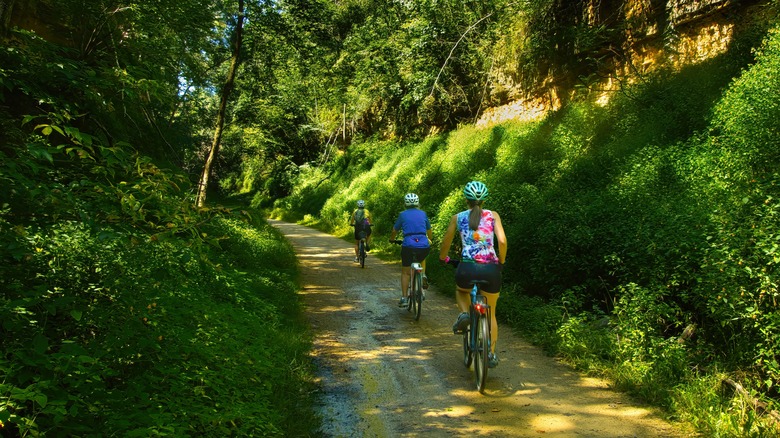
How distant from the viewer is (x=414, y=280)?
8.55 m

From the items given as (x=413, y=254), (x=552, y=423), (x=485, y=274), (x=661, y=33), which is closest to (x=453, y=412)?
(x=552, y=423)

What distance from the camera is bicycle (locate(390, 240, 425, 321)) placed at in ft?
27.4

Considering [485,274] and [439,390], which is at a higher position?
[485,274]

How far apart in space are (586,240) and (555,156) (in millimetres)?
6099

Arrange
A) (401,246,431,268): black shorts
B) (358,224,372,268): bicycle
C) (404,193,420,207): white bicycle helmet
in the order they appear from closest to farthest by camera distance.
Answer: (401,246,431,268): black shorts
(404,193,420,207): white bicycle helmet
(358,224,372,268): bicycle

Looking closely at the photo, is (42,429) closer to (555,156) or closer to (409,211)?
(409,211)

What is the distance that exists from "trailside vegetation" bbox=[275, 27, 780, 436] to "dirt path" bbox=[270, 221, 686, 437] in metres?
0.47

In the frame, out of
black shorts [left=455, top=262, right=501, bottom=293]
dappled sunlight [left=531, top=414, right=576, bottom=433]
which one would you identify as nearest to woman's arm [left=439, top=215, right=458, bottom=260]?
black shorts [left=455, top=262, right=501, bottom=293]

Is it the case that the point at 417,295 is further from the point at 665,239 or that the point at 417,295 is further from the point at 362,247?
the point at 362,247

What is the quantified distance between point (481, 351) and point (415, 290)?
3231mm

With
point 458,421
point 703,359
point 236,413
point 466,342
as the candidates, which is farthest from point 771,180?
point 236,413

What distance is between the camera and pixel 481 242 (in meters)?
5.50

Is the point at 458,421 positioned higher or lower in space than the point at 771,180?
lower

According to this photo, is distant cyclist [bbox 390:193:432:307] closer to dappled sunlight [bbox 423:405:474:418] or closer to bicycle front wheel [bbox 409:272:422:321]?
bicycle front wheel [bbox 409:272:422:321]
